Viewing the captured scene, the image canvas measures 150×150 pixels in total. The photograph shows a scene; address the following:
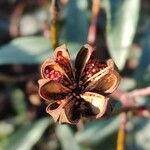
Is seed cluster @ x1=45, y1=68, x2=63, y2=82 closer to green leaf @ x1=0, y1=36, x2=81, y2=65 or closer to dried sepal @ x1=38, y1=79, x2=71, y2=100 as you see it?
dried sepal @ x1=38, y1=79, x2=71, y2=100

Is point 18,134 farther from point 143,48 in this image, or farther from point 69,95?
point 69,95

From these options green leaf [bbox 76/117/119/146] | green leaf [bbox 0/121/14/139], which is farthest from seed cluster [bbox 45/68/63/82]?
green leaf [bbox 0/121/14/139]

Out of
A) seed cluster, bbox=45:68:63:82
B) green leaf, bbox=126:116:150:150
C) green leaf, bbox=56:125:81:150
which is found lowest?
green leaf, bbox=126:116:150:150

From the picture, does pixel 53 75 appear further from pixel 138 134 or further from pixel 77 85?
pixel 138 134

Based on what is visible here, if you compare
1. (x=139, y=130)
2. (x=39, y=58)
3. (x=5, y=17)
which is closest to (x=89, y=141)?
(x=139, y=130)

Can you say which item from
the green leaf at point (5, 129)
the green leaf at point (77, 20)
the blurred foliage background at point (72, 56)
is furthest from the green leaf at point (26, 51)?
the green leaf at point (5, 129)

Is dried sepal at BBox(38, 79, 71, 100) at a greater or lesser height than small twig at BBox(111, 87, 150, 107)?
greater

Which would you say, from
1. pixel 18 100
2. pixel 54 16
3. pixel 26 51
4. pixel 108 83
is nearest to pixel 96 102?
pixel 108 83
